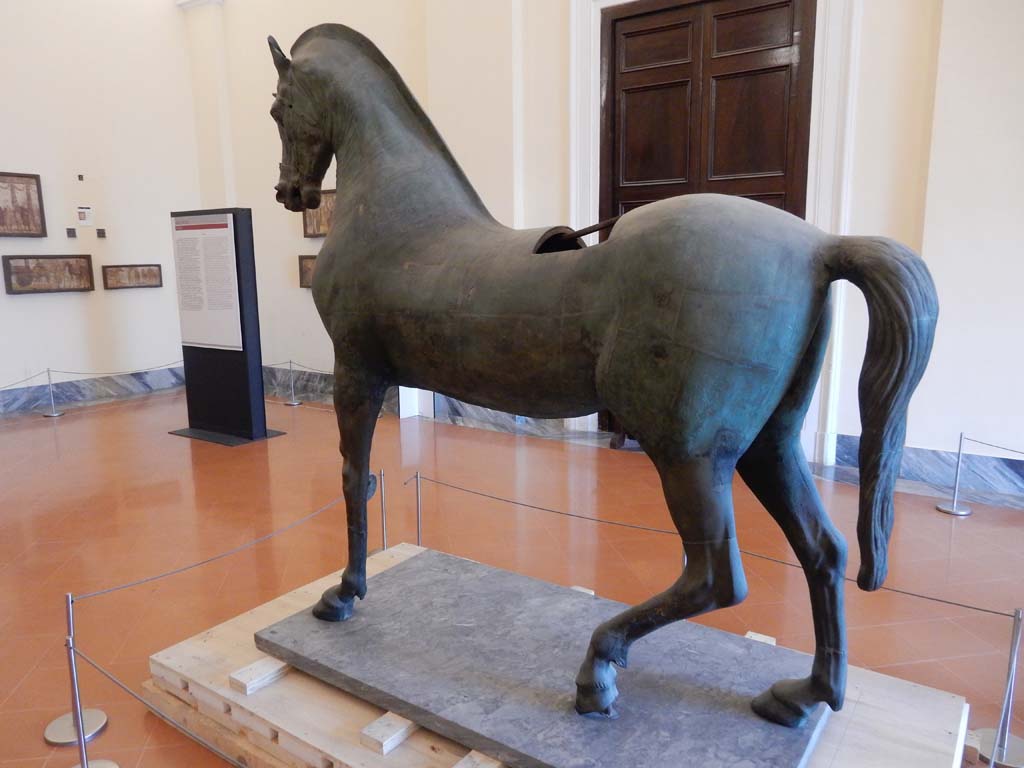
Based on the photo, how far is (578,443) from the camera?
6137 mm

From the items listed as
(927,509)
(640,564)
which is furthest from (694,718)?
(927,509)

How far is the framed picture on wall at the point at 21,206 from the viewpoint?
7.53 metres

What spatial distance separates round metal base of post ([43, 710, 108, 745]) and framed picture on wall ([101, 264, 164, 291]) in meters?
7.32

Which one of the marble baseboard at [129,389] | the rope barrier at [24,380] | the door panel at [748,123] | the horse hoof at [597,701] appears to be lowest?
the marble baseboard at [129,389]

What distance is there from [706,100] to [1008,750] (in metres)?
4.81

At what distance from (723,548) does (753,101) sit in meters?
4.79

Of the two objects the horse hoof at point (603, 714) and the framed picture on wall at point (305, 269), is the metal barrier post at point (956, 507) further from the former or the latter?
the framed picture on wall at point (305, 269)

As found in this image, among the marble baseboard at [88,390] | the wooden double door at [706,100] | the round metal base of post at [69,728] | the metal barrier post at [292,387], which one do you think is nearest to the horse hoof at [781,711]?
the round metal base of post at [69,728]

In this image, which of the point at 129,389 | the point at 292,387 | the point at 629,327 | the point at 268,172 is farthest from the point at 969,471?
the point at 129,389

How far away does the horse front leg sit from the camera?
7.56ft

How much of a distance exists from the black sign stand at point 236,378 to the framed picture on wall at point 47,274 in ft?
8.33

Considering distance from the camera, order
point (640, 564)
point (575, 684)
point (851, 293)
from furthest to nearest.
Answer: point (851, 293)
point (640, 564)
point (575, 684)

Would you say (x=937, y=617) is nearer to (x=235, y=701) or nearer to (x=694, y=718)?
(x=694, y=718)

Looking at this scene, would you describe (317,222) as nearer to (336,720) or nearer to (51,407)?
(51,407)
